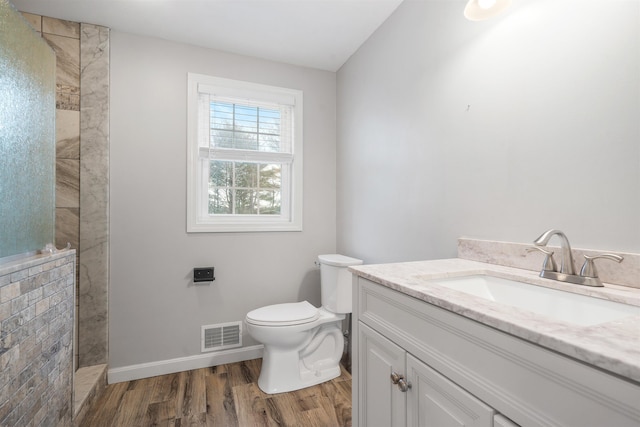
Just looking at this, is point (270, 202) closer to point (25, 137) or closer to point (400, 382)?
point (25, 137)

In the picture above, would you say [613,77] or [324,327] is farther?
[324,327]

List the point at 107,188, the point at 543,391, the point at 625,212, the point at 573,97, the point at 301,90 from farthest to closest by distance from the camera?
the point at 301,90, the point at 107,188, the point at 573,97, the point at 625,212, the point at 543,391

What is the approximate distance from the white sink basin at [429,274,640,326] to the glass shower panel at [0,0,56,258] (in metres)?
1.51

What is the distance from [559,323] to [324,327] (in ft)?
5.47

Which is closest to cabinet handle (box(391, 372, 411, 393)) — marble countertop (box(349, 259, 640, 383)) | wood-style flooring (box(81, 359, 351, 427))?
marble countertop (box(349, 259, 640, 383))

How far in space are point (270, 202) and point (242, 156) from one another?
0.43 meters

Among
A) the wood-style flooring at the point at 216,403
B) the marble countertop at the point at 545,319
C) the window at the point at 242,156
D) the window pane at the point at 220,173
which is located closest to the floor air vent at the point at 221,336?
the wood-style flooring at the point at 216,403

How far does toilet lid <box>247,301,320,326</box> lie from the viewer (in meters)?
1.80

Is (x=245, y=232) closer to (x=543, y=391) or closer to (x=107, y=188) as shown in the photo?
(x=107, y=188)

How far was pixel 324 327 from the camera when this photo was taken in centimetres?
206

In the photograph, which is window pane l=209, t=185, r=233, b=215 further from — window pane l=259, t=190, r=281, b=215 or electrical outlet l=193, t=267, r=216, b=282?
electrical outlet l=193, t=267, r=216, b=282

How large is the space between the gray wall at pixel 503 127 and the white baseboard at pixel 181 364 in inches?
48.1

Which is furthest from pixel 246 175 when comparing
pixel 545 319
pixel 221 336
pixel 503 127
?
pixel 545 319

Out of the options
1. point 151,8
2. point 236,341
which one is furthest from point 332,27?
point 236,341
